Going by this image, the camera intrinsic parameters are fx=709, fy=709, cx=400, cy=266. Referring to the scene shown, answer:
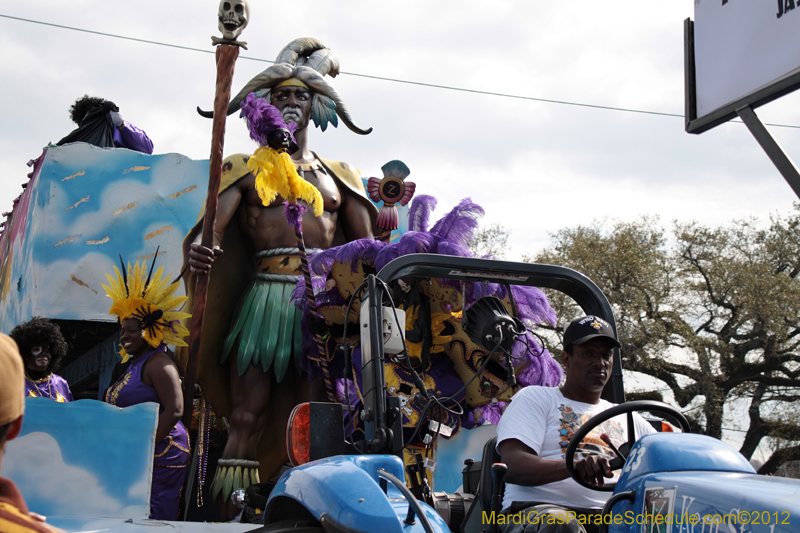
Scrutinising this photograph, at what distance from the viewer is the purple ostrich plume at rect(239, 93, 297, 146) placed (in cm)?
498

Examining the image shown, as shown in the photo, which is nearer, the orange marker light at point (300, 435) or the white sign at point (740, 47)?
the white sign at point (740, 47)

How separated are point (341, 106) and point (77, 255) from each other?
10.8 feet

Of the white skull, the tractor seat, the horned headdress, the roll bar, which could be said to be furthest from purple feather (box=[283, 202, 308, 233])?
the tractor seat

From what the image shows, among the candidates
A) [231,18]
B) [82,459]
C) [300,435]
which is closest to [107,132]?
[231,18]

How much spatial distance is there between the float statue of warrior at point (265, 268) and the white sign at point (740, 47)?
3078 mm

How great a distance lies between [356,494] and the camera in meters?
1.96

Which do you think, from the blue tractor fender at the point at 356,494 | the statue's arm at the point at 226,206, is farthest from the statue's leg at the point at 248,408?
the blue tractor fender at the point at 356,494

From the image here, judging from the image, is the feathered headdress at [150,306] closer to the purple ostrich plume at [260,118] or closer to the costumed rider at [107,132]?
the purple ostrich plume at [260,118]

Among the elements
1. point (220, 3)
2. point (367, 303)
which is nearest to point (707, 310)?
point (220, 3)

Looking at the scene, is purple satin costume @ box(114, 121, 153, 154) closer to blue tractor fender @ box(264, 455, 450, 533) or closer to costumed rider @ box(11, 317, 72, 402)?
costumed rider @ box(11, 317, 72, 402)

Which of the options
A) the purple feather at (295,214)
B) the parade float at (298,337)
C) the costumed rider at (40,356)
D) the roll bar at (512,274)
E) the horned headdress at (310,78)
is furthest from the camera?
the horned headdress at (310,78)

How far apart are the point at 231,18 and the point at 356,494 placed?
3.76m

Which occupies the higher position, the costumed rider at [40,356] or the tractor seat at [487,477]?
the costumed rider at [40,356]

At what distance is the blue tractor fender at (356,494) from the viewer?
1.90 m
